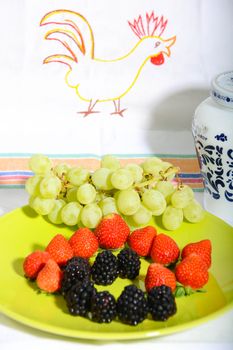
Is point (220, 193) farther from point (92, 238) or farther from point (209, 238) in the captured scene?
point (92, 238)

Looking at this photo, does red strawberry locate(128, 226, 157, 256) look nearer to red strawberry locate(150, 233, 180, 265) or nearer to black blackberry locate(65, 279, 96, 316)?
red strawberry locate(150, 233, 180, 265)

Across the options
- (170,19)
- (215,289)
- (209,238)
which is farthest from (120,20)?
(215,289)

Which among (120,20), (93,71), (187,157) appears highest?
(120,20)

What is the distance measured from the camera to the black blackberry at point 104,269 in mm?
862

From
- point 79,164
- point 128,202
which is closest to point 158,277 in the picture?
point 128,202

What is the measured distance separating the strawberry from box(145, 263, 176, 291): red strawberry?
12cm

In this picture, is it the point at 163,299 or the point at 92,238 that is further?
the point at 92,238

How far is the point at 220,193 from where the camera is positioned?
3.75 feet

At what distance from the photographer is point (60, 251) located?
0.89 metres

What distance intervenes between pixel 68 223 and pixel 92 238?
0.25 ft

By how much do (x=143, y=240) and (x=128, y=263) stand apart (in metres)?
0.07

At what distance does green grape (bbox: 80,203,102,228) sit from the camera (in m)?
0.97

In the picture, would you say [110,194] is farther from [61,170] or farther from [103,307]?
[103,307]

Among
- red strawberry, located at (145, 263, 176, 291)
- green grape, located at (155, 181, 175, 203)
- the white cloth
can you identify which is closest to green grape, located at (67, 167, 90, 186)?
green grape, located at (155, 181, 175, 203)
